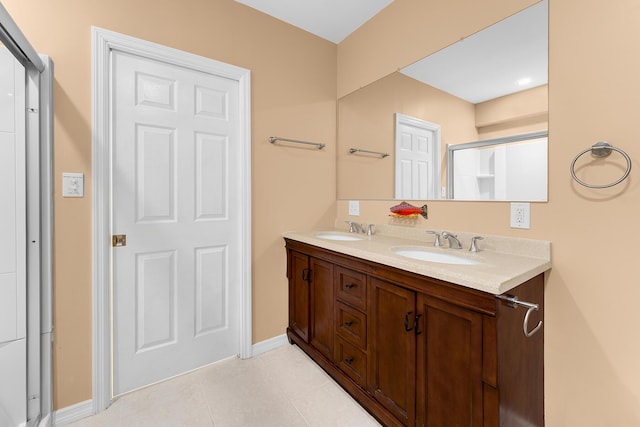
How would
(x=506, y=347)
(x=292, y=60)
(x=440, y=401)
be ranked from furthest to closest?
(x=292, y=60) < (x=440, y=401) < (x=506, y=347)

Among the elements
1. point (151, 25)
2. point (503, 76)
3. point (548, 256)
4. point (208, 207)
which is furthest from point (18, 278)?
point (503, 76)

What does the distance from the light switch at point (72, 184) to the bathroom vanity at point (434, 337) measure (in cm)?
132

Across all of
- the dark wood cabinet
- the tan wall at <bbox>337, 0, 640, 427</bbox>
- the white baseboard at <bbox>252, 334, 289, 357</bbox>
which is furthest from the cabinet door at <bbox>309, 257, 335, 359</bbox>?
the tan wall at <bbox>337, 0, 640, 427</bbox>

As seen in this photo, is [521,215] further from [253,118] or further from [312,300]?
[253,118]

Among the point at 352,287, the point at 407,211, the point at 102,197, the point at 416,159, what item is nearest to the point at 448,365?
the point at 352,287

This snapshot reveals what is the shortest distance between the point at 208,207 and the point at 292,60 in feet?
4.33

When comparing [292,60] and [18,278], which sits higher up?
[292,60]

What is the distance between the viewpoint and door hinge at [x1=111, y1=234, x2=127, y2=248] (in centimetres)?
160

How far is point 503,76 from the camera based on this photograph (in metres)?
1.45

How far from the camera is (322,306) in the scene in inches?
72.2

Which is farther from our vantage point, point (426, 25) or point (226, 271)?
point (226, 271)

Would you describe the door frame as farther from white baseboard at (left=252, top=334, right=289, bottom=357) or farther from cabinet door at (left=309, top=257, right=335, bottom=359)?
cabinet door at (left=309, top=257, right=335, bottom=359)

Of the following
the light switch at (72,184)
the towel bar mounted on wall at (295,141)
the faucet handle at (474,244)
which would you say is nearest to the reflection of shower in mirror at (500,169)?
the faucet handle at (474,244)

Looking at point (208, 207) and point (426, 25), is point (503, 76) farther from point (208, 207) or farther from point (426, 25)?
point (208, 207)
